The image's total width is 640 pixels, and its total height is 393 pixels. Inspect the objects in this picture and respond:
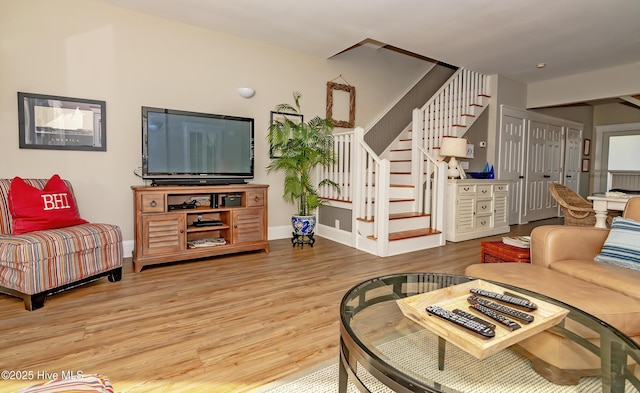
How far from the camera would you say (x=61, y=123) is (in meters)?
3.02

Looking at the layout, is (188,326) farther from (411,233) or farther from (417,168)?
(417,168)

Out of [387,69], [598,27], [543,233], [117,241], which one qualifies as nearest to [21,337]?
[117,241]

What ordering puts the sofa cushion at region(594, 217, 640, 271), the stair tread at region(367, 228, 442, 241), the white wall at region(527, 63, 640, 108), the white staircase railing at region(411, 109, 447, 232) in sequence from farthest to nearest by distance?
the white wall at region(527, 63, 640, 108)
the white staircase railing at region(411, 109, 447, 232)
the stair tread at region(367, 228, 442, 241)
the sofa cushion at region(594, 217, 640, 271)

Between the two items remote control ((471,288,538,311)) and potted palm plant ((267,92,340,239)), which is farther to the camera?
potted palm plant ((267,92,340,239))

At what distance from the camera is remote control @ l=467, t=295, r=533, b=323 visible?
1.14m

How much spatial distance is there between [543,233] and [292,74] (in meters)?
3.43

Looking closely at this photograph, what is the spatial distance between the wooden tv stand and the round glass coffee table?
2.26 m

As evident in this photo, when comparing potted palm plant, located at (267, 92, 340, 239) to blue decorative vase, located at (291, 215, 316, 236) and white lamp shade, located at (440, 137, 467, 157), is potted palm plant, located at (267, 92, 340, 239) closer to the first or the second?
blue decorative vase, located at (291, 215, 316, 236)

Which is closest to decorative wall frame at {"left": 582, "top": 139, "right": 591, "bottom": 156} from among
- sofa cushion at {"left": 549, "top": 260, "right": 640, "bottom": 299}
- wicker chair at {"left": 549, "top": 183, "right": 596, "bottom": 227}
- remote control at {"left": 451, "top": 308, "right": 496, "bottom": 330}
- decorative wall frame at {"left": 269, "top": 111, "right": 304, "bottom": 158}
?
wicker chair at {"left": 549, "top": 183, "right": 596, "bottom": 227}

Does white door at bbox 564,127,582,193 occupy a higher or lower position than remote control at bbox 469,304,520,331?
higher

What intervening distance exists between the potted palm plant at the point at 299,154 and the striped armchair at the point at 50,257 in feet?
6.37

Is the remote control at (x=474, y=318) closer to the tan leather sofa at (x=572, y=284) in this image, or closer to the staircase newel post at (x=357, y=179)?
the tan leather sofa at (x=572, y=284)

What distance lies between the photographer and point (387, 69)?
17.6 feet

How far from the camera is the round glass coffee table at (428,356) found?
956 millimetres
